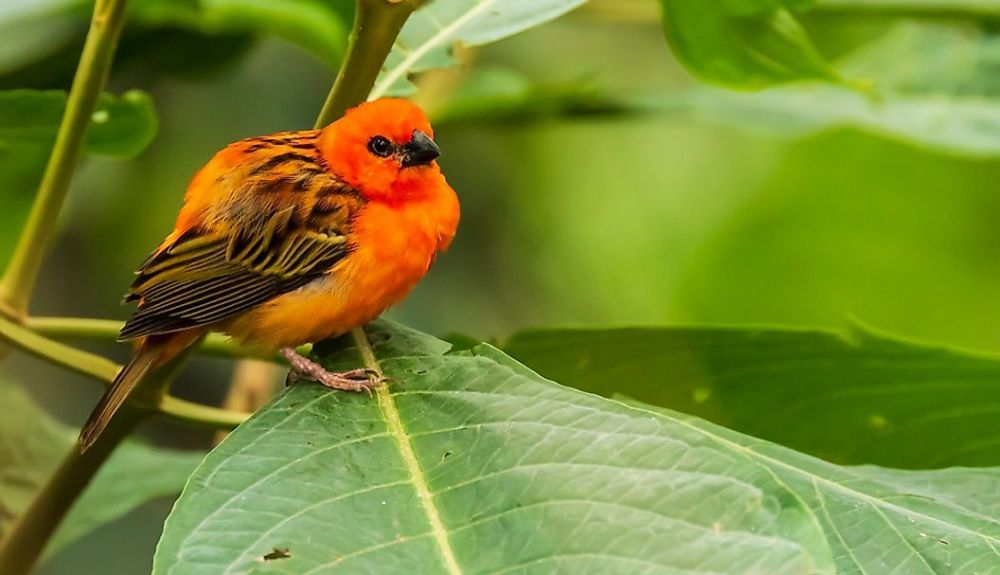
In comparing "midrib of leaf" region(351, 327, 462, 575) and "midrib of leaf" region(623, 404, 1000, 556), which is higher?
"midrib of leaf" region(351, 327, 462, 575)

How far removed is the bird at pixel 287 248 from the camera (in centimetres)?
162

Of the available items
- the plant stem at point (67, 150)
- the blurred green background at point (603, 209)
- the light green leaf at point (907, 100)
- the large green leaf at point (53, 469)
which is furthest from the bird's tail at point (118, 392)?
the light green leaf at point (907, 100)

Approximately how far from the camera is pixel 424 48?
5.34ft

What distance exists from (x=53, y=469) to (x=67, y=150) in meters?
0.85

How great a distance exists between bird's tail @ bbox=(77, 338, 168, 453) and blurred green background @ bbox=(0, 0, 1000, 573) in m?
1.04

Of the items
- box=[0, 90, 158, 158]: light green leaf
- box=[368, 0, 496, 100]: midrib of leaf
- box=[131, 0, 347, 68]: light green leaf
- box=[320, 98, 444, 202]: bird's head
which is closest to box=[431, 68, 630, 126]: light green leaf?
box=[131, 0, 347, 68]: light green leaf

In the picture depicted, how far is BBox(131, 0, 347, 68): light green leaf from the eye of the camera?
2.24m

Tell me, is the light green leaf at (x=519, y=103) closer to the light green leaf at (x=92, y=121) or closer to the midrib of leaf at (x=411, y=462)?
the light green leaf at (x=92, y=121)

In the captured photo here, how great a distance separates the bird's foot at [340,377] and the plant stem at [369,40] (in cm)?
31

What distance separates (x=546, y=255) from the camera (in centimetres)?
438

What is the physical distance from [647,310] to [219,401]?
Result: 1.45 m

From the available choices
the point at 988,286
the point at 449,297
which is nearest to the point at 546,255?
the point at 449,297

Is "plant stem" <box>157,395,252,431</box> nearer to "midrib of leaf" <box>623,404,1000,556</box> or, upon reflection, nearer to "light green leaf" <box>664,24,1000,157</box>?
"midrib of leaf" <box>623,404,1000,556</box>

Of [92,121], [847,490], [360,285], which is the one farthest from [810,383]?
[92,121]
